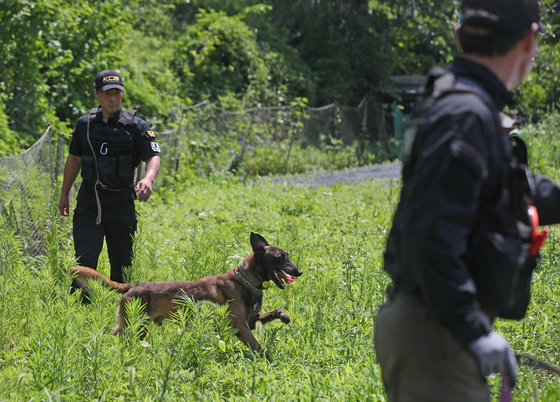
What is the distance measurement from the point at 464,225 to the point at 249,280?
11.3ft

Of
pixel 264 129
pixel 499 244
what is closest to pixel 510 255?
pixel 499 244

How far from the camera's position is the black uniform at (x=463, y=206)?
2.01 m

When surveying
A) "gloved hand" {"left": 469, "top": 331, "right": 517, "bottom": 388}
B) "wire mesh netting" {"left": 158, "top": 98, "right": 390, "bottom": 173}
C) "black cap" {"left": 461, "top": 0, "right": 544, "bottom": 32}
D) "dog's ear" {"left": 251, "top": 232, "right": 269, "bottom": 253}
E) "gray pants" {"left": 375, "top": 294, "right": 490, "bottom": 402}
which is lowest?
"wire mesh netting" {"left": 158, "top": 98, "right": 390, "bottom": 173}

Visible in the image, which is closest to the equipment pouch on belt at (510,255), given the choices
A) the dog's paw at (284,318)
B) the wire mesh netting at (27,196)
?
the dog's paw at (284,318)

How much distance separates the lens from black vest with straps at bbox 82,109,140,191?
602 centimetres

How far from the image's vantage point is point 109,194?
241 inches

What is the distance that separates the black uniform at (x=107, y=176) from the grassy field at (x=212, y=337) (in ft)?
0.86

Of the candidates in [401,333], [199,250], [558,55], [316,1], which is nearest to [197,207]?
[199,250]

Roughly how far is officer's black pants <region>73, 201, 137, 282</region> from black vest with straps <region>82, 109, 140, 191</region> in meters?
0.24

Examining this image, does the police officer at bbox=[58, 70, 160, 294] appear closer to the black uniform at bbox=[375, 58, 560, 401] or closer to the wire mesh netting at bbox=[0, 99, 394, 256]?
the wire mesh netting at bbox=[0, 99, 394, 256]

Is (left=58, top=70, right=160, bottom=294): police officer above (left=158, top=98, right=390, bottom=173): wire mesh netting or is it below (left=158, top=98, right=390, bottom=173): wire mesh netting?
above

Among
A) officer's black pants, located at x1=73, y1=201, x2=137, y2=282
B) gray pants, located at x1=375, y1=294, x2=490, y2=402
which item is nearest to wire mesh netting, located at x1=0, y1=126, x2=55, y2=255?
officer's black pants, located at x1=73, y1=201, x2=137, y2=282

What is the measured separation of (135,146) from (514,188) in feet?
14.8

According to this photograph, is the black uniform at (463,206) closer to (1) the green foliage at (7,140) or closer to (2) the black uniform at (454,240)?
(2) the black uniform at (454,240)
